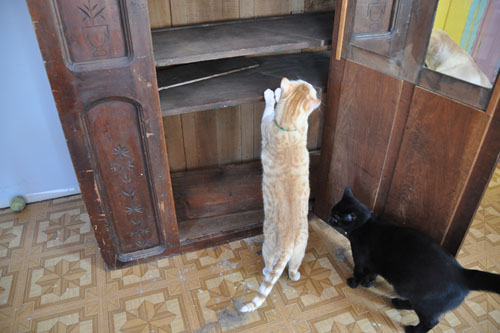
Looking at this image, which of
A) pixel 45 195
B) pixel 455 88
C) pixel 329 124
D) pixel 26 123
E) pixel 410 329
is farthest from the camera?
pixel 45 195

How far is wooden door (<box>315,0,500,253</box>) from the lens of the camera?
1.16 meters

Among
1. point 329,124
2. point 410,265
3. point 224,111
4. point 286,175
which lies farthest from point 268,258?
point 224,111

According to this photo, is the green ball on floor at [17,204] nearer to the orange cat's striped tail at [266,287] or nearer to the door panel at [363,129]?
the orange cat's striped tail at [266,287]

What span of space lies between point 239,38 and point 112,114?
1.97 feet

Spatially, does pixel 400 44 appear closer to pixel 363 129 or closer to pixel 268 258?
pixel 363 129

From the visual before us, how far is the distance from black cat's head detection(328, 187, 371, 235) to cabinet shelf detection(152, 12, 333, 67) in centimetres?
66

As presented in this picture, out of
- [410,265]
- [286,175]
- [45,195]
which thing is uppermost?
[286,175]

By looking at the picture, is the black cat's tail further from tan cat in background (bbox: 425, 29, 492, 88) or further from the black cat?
tan cat in background (bbox: 425, 29, 492, 88)

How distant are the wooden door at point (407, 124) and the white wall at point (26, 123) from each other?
134 centimetres

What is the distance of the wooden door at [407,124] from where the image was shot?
116cm

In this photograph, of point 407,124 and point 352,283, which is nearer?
point 407,124

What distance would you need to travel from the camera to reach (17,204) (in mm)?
1939

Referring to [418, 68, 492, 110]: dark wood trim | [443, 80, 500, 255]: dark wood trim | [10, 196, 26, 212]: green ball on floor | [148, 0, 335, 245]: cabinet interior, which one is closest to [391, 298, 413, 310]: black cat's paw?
[443, 80, 500, 255]: dark wood trim

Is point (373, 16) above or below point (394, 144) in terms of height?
above
